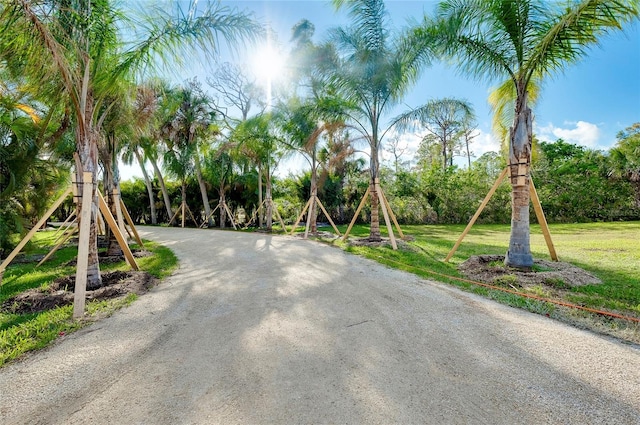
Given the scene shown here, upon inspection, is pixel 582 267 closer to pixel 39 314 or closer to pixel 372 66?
pixel 372 66

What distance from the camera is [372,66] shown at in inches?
349

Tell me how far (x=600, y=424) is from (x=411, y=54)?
8.65 meters

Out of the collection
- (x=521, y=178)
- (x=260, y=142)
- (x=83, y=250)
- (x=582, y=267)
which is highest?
(x=260, y=142)

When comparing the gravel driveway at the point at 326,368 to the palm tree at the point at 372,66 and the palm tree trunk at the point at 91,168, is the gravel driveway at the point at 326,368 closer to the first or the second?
the palm tree trunk at the point at 91,168

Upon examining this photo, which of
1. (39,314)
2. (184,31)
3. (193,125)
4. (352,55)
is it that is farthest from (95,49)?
(193,125)

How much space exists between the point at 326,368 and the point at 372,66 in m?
8.69

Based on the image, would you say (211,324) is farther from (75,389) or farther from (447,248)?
(447,248)

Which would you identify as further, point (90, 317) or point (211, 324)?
point (90, 317)

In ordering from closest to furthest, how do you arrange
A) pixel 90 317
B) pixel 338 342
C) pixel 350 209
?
pixel 338 342 → pixel 90 317 → pixel 350 209

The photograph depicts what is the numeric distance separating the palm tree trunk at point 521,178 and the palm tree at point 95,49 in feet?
17.4

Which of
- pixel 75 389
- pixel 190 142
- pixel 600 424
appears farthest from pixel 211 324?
pixel 190 142

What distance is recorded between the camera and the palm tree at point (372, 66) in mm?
8523

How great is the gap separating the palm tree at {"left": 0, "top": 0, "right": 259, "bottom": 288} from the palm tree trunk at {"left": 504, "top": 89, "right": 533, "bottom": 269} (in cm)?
531

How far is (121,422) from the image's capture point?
6.19 feet
